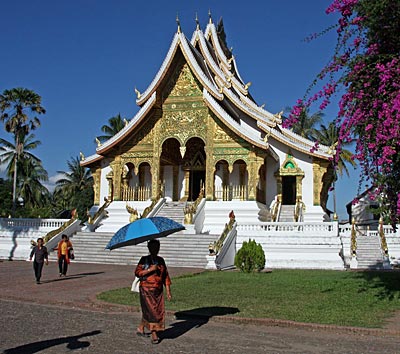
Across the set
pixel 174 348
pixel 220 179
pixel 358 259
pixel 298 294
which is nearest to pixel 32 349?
pixel 174 348

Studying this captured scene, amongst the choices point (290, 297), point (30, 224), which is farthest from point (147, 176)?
point (290, 297)

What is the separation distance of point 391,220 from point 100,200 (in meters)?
19.2

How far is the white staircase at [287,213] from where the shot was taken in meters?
22.9

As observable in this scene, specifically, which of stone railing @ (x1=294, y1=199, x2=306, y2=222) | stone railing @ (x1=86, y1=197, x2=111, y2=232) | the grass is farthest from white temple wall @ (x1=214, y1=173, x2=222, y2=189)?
the grass

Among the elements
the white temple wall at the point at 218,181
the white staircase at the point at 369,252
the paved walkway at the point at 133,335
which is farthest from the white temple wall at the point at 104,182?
the paved walkway at the point at 133,335

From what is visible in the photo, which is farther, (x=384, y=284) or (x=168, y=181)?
(x=168, y=181)

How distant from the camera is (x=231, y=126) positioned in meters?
22.4

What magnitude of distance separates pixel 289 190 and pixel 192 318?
18.1 metres

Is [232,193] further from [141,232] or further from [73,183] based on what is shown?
[73,183]

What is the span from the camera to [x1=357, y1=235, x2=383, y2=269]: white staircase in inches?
676

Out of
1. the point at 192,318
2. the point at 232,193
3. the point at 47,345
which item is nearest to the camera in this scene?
the point at 47,345

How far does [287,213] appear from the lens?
77.5 ft

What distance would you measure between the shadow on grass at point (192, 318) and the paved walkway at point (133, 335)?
0.01 m

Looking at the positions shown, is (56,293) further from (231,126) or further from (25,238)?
(231,126)
